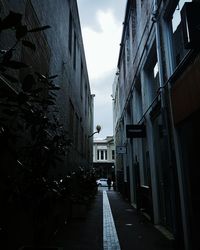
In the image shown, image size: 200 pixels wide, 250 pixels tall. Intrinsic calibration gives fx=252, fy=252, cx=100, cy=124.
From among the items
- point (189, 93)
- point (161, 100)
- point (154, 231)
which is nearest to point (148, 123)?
point (161, 100)

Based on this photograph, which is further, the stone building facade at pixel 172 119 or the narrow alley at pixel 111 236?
the narrow alley at pixel 111 236

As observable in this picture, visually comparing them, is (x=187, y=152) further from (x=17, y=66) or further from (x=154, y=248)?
(x=17, y=66)

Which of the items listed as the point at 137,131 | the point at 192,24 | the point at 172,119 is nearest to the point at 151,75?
the point at 137,131

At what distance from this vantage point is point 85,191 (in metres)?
13.0

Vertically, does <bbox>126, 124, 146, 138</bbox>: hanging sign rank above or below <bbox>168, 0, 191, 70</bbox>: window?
below

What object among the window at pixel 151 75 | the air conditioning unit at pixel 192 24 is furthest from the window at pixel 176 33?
the window at pixel 151 75

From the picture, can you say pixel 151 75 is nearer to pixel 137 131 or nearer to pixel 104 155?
pixel 137 131

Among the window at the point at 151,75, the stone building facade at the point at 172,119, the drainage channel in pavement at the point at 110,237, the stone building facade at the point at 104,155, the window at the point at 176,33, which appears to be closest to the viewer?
the stone building facade at the point at 172,119

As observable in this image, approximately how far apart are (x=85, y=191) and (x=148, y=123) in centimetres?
541

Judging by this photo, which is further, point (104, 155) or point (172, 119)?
point (104, 155)

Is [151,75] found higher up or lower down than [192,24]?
higher up

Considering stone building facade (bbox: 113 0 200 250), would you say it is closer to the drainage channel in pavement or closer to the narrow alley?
the narrow alley

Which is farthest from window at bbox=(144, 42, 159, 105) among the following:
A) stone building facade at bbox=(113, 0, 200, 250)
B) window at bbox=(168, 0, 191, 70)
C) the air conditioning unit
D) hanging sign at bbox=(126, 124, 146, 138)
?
the air conditioning unit

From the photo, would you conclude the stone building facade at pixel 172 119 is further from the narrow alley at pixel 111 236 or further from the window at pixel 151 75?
the narrow alley at pixel 111 236
